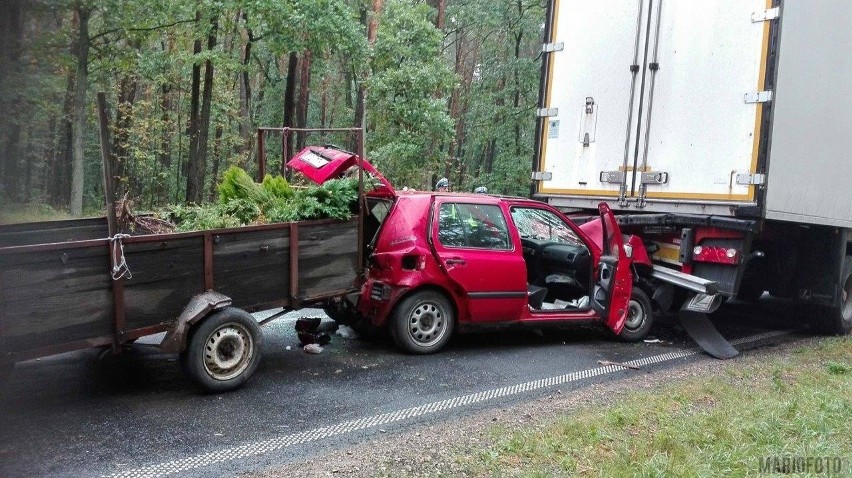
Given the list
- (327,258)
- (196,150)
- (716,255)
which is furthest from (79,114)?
(716,255)

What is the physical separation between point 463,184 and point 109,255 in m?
23.9

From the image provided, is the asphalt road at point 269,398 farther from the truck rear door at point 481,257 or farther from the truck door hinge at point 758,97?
the truck door hinge at point 758,97

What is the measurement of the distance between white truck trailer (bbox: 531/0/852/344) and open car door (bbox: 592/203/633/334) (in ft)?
1.75

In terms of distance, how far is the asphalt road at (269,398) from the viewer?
4.06 metres

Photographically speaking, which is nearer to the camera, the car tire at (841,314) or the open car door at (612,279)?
the open car door at (612,279)

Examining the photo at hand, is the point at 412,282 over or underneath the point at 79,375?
over

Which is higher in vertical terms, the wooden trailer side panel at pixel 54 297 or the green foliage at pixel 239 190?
the green foliage at pixel 239 190

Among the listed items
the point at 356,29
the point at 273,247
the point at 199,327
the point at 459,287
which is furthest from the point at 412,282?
the point at 356,29

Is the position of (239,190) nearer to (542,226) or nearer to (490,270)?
(490,270)

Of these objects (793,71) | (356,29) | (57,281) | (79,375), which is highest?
(356,29)

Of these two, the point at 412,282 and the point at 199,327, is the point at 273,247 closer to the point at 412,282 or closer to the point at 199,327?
the point at 199,327

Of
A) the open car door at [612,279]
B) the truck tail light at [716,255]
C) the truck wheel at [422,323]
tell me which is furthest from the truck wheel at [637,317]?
the truck wheel at [422,323]

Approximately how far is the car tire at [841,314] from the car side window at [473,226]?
4541 mm

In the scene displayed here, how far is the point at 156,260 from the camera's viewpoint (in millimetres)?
4895
